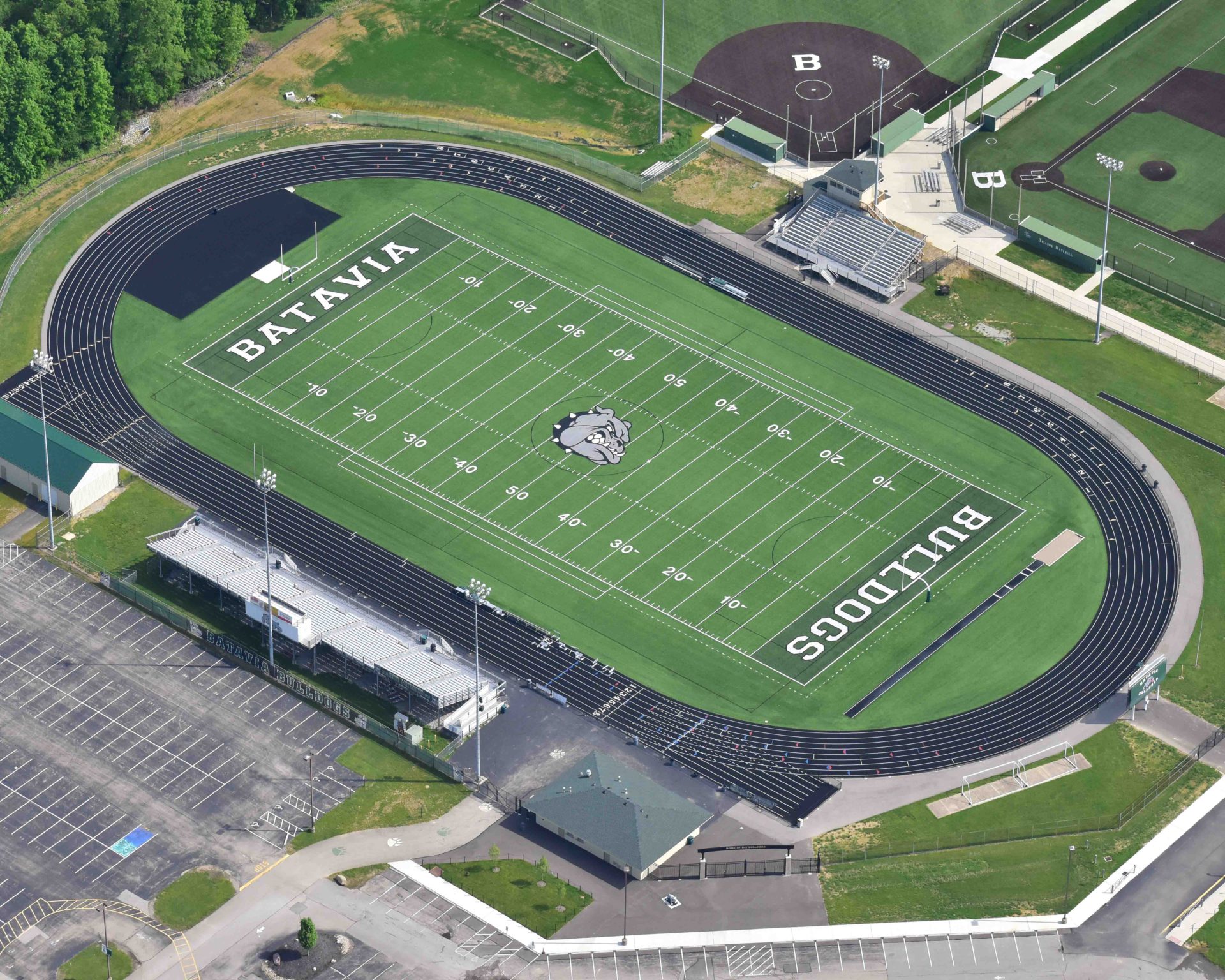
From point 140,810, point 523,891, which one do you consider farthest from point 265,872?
point 523,891

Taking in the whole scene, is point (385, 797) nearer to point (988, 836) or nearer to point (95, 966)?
point (95, 966)

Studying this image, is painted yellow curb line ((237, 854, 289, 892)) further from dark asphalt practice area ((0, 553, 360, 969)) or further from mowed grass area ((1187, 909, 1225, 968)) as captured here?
mowed grass area ((1187, 909, 1225, 968))

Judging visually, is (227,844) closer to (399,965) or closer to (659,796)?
(399,965)

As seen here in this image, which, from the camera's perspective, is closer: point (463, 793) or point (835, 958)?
point (835, 958)

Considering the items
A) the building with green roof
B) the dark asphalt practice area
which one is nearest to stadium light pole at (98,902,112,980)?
the dark asphalt practice area

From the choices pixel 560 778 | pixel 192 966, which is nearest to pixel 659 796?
pixel 560 778
